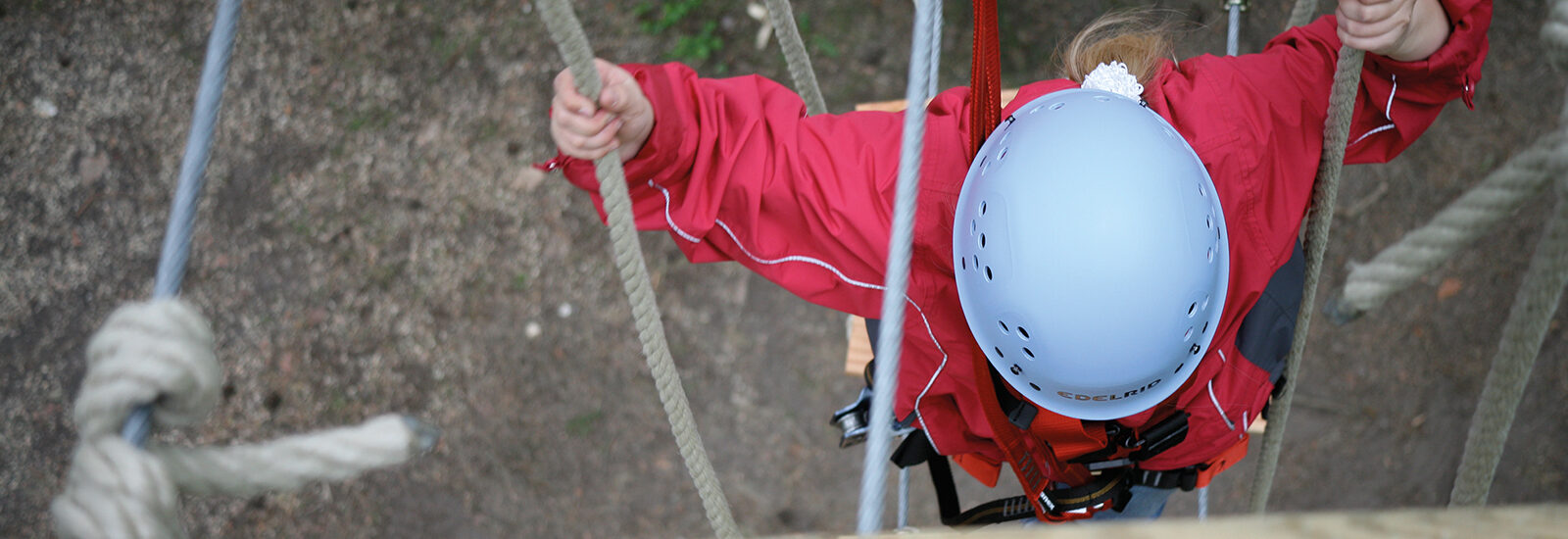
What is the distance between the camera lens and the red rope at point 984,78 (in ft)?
3.05

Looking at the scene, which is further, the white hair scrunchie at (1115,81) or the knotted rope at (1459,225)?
the white hair scrunchie at (1115,81)

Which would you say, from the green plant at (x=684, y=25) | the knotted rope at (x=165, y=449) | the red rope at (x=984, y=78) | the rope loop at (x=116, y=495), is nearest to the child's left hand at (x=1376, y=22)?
the red rope at (x=984, y=78)

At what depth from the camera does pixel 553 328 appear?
217 cm

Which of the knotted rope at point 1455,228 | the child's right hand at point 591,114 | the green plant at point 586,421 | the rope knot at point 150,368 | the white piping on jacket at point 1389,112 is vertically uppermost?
the child's right hand at point 591,114

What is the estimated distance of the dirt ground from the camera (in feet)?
6.88

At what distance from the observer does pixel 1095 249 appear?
3.06ft

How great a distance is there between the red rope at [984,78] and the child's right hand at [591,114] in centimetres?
38

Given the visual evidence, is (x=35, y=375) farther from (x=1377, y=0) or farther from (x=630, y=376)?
(x=1377, y=0)

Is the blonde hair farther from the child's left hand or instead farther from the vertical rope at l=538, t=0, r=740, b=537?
Result: the vertical rope at l=538, t=0, r=740, b=537

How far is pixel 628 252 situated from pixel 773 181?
333 mm

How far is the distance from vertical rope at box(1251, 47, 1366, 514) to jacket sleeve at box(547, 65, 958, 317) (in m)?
0.43

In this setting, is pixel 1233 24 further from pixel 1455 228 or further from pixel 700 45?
pixel 700 45

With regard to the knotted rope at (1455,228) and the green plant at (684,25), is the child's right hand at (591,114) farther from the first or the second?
the green plant at (684,25)

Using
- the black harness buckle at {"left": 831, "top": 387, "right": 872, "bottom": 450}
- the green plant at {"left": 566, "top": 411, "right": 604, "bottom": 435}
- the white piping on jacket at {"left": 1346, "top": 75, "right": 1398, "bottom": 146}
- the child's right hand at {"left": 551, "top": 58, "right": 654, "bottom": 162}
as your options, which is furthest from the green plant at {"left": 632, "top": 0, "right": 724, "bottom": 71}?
the white piping on jacket at {"left": 1346, "top": 75, "right": 1398, "bottom": 146}
